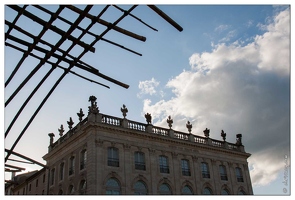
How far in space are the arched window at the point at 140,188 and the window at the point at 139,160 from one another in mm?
1412

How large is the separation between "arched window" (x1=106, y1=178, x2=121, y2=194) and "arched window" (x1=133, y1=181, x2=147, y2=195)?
1.74 metres

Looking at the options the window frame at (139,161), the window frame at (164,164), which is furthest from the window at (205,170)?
the window frame at (139,161)

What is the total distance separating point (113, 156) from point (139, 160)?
287cm

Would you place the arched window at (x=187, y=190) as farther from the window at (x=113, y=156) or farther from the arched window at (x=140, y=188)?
the window at (x=113, y=156)

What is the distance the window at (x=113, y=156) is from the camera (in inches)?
1179

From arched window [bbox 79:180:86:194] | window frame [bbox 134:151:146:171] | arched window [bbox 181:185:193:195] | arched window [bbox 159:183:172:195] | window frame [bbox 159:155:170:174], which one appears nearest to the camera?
arched window [bbox 79:180:86:194]

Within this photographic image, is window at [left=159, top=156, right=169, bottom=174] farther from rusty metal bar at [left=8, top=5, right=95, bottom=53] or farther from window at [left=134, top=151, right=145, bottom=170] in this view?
rusty metal bar at [left=8, top=5, right=95, bottom=53]

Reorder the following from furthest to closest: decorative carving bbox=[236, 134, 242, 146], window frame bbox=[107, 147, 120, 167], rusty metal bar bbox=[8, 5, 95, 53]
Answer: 1. decorative carving bbox=[236, 134, 242, 146]
2. window frame bbox=[107, 147, 120, 167]
3. rusty metal bar bbox=[8, 5, 95, 53]

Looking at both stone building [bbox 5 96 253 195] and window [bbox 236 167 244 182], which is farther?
window [bbox 236 167 244 182]

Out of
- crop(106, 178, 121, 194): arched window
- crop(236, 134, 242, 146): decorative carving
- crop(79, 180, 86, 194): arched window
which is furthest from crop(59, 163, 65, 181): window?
crop(236, 134, 242, 146): decorative carving

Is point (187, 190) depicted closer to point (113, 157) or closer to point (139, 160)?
point (139, 160)

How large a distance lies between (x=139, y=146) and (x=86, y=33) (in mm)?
24797

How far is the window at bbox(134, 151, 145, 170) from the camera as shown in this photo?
31531 millimetres
